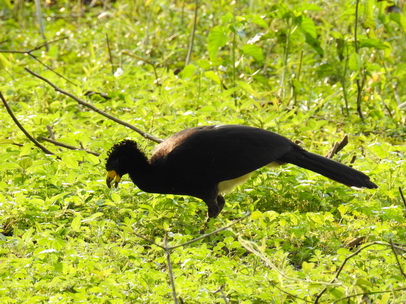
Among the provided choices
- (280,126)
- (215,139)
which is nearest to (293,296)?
(215,139)

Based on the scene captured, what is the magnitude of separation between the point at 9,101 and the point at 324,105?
341cm

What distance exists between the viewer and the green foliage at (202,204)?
3861mm

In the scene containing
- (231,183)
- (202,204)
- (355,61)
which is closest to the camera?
(231,183)

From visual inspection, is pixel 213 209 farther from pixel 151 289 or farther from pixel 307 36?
pixel 307 36

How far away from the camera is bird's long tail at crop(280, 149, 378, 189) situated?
5277mm

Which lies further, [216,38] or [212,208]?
[216,38]

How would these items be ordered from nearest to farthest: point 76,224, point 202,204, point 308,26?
point 76,224, point 202,204, point 308,26

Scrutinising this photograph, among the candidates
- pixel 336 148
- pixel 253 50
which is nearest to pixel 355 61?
pixel 253 50

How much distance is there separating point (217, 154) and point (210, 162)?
8 cm

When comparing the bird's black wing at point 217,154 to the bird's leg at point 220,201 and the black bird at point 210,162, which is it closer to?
the black bird at point 210,162

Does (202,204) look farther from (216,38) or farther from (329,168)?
(216,38)

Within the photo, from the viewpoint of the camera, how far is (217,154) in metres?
5.26

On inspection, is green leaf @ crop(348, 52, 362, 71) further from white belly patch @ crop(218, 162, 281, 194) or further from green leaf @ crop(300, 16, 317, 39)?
white belly patch @ crop(218, 162, 281, 194)

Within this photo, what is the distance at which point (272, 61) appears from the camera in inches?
386
